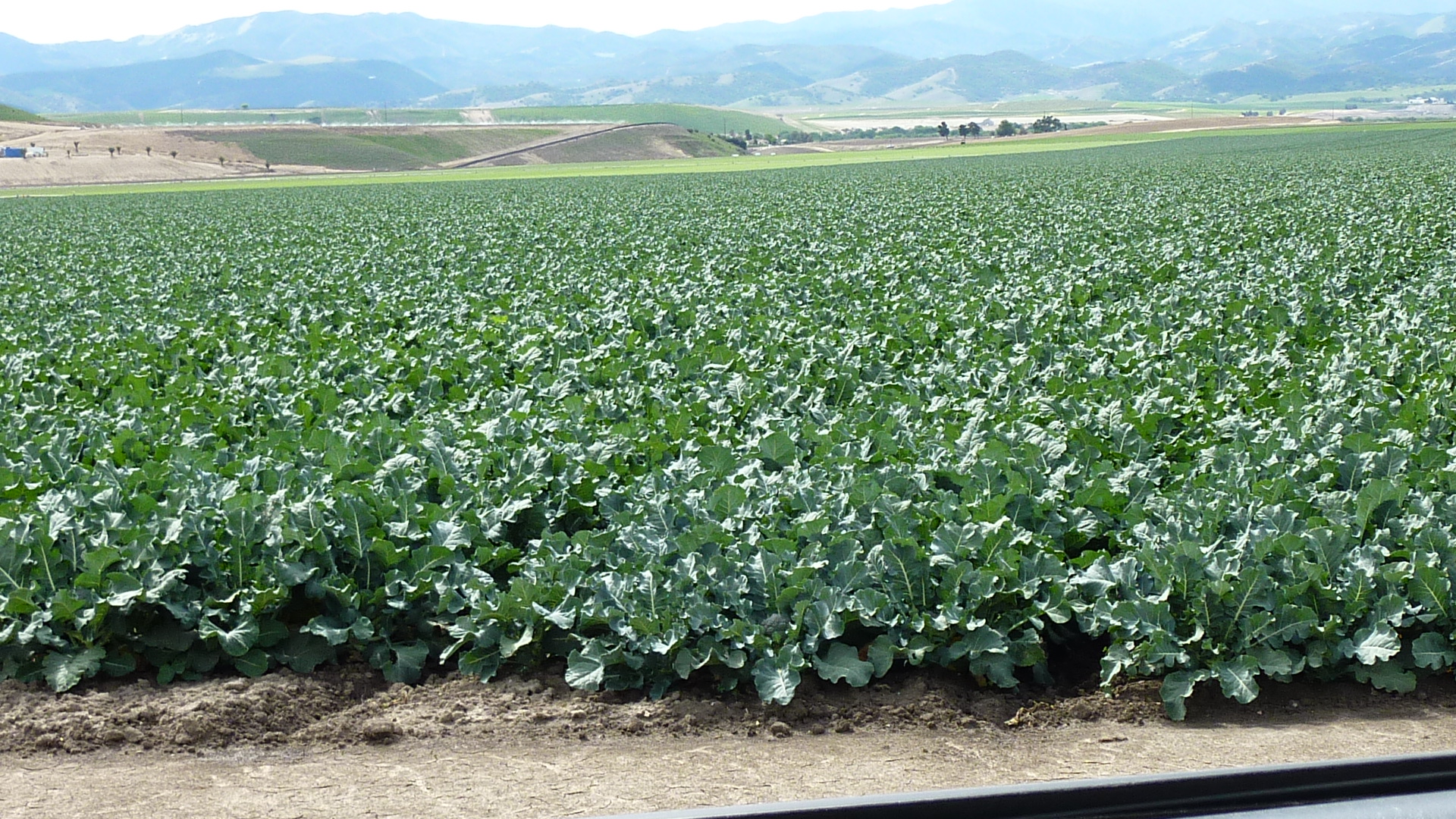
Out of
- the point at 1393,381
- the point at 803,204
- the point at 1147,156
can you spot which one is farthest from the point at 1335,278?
the point at 1147,156

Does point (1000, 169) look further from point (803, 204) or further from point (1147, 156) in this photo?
point (803, 204)

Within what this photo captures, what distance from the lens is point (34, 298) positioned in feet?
58.2

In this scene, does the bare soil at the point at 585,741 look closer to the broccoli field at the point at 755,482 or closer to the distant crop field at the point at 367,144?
the broccoli field at the point at 755,482

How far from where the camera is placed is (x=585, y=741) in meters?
5.06

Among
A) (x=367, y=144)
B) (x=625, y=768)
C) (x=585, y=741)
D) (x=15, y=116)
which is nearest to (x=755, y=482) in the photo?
(x=585, y=741)

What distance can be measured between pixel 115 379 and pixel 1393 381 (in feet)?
35.7

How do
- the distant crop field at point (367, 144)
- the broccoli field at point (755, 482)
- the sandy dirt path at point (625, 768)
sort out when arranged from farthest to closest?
the distant crop field at point (367, 144) → the broccoli field at point (755, 482) → the sandy dirt path at point (625, 768)

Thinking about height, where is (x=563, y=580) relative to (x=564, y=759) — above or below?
above

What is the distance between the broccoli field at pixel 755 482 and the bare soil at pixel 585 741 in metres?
0.14

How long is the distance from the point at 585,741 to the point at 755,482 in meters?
2.08

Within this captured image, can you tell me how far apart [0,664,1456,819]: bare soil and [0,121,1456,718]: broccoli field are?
0.14 metres

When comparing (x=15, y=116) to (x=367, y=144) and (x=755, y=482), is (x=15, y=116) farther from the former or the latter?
(x=755, y=482)

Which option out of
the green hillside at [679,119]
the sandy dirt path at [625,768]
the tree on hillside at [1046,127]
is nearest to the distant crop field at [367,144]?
the green hillside at [679,119]

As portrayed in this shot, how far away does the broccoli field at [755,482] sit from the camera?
17.8 ft
